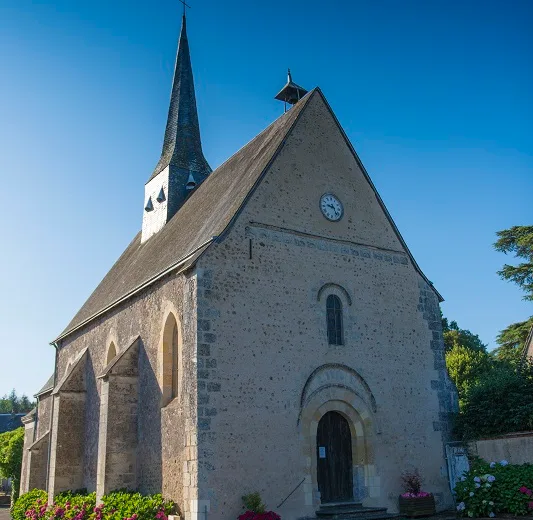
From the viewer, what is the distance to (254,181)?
15211 mm

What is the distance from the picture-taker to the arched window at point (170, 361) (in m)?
14.6

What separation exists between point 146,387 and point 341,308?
18.4ft

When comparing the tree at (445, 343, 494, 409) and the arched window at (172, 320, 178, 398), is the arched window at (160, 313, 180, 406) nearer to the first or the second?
the arched window at (172, 320, 178, 398)

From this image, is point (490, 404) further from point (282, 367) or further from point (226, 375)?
point (226, 375)

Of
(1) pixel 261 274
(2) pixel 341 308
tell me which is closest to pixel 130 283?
(1) pixel 261 274

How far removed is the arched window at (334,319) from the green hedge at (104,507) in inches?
222

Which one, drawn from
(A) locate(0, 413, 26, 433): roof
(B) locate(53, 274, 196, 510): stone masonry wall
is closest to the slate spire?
(B) locate(53, 274, 196, 510): stone masonry wall

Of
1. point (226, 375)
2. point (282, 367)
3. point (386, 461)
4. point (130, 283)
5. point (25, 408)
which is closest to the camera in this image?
point (226, 375)

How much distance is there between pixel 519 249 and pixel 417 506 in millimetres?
17370

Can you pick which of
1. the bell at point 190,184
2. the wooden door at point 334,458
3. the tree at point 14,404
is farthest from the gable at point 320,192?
the tree at point 14,404

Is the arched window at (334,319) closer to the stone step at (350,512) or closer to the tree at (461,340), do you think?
the stone step at (350,512)

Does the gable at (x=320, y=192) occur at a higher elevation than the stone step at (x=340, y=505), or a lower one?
higher

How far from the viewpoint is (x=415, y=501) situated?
1424 centimetres

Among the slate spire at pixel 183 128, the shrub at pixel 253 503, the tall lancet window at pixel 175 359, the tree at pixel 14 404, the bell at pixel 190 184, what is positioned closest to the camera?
the shrub at pixel 253 503
